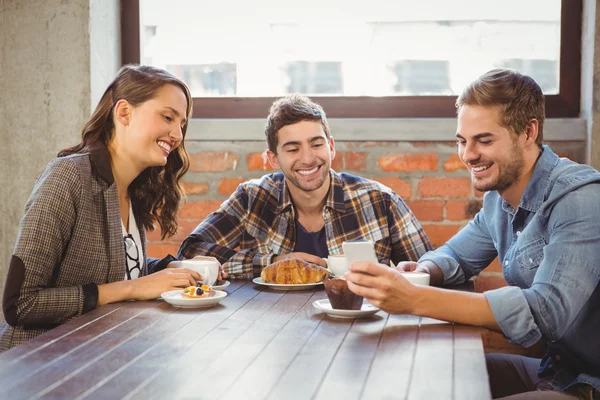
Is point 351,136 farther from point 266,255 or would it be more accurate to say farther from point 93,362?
point 93,362

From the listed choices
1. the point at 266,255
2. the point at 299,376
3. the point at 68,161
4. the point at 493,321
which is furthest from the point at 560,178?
the point at 68,161

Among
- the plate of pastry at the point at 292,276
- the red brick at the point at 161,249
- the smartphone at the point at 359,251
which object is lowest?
the red brick at the point at 161,249

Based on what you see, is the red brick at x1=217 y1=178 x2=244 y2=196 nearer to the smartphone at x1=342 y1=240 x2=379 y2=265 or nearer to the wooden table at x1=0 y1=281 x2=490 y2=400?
the wooden table at x1=0 y1=281 x2=490 y2=400

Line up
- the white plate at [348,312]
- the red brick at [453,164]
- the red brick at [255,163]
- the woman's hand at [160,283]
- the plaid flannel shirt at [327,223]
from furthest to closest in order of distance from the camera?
the red brick at [255,163] → the red brick at [453,164] → the plaid flannel shirt at [327,223] → the woman's hand at [160,283] → the white plate at [348,312]

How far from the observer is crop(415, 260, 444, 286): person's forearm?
6.93ft

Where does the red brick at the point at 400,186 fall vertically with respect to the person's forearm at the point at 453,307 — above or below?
above

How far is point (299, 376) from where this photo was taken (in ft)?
3.95

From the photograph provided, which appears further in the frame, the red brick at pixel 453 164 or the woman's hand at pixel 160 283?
the red brick at pixel 453 164

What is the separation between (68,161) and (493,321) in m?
1.27

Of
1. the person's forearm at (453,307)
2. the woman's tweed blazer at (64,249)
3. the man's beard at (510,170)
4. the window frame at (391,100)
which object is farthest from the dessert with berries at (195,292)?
the window frame at (391,100)

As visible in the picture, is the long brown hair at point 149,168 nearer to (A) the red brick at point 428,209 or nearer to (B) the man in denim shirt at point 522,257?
(B) the man in denim shirt at point 522,257

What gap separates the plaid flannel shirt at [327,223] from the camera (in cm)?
263

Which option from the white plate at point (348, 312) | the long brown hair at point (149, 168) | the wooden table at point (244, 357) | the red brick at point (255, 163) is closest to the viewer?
the wooden table at point (244, 357)

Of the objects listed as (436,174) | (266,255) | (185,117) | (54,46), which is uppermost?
(54,46)
